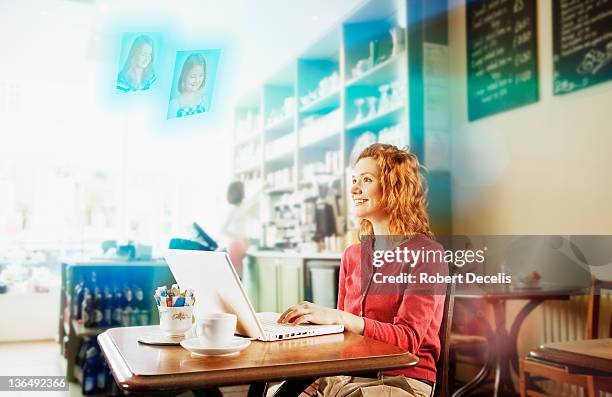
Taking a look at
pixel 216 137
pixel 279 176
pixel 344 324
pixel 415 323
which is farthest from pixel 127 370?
pixel 216 137

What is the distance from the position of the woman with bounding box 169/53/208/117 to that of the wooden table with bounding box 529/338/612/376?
6.88 ft

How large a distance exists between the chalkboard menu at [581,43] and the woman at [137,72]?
2.33 metres

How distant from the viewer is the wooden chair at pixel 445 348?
4.73ft

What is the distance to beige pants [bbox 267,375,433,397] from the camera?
4.06 feet

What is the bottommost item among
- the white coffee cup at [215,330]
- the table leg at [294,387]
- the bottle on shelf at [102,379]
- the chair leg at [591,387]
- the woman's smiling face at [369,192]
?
the bottle on shelf at [102,379]

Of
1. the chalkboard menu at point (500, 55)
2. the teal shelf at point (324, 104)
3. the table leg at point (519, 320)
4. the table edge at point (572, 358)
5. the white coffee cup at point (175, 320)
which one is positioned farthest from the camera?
the teal shelf at point (324, 104)

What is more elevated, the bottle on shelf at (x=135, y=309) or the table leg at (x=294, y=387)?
the table leg at (x=294, y=387)

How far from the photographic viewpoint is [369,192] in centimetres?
163

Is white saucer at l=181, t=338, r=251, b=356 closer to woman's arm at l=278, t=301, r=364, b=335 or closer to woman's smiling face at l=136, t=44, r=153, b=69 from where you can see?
woman's arm at l=278, t=301, r=364, b=335

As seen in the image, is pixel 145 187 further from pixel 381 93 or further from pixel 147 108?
pixel 381 93

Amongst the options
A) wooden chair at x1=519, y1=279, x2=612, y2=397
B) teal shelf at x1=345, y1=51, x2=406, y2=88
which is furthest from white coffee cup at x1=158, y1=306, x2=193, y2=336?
teal shelf at x1=345, y1=51, x2=406, y2=88

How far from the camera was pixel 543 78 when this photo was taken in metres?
3.15

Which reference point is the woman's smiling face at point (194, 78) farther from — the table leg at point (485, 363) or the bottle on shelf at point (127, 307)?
the table leg at point (485, 363)

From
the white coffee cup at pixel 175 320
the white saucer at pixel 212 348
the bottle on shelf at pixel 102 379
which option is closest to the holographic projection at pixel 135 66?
the bottle on shelf at pixel 102 379
